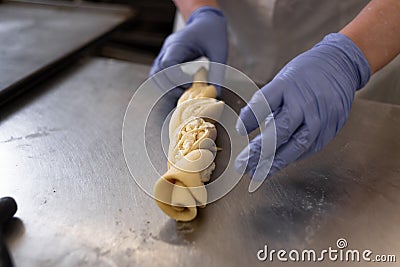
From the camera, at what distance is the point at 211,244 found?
2.36 feet

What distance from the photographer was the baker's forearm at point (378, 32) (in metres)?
0.92

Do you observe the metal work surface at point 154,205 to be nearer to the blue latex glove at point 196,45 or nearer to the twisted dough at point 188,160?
the twisted dough at point 188,160

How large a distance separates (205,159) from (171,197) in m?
0.11

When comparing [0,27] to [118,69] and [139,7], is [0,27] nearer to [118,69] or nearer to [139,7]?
[118,69]

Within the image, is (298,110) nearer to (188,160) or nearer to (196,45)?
(188,160)

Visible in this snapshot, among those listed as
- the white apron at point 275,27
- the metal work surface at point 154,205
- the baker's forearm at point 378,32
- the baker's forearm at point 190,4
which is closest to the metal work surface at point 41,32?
the metal work surface at point 154,205

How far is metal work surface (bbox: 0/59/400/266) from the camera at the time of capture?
2.32 feet

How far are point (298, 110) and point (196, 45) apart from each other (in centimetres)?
50

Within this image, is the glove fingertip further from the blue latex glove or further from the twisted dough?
the blue latex glove

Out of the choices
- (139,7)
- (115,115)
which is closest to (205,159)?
(115,115)

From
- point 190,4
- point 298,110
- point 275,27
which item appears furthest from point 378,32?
point 190,4

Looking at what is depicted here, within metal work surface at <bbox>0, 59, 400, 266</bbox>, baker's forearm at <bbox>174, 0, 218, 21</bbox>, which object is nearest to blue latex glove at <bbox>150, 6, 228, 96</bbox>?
baker's forearm at <bbox>174, 0, 218, 21</bbox>

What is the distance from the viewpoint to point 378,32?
92 centimetres

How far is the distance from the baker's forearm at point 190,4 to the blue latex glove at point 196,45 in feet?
0.23
